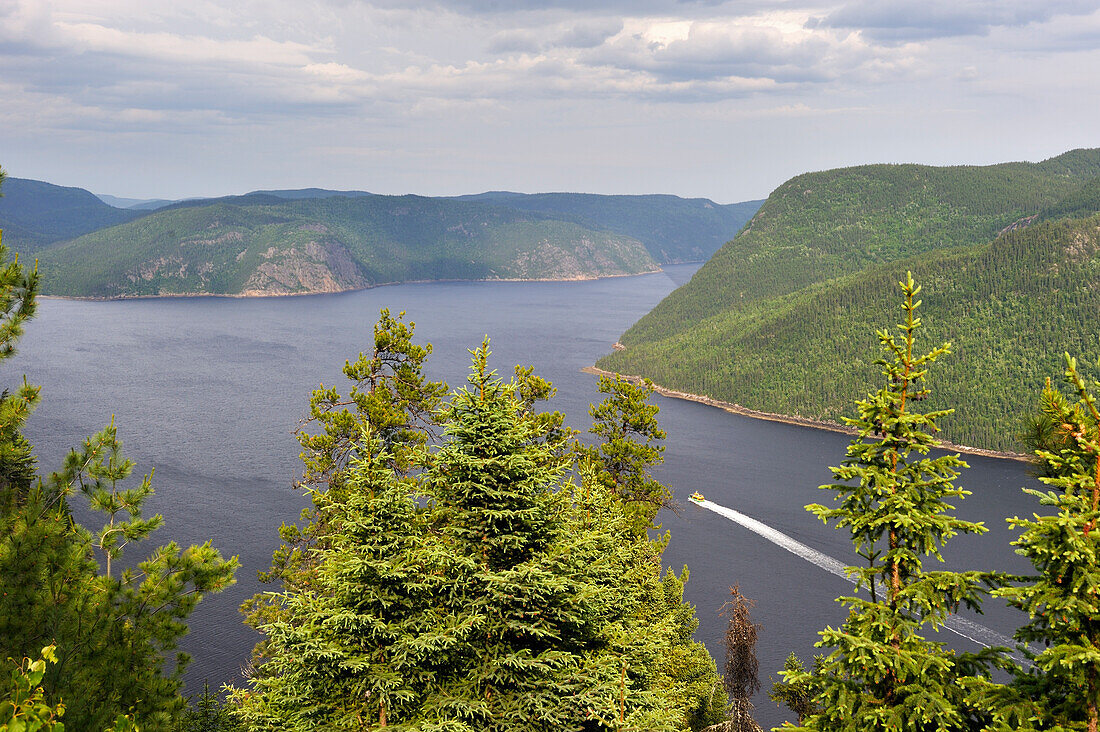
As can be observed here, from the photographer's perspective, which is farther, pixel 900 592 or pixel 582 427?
pixel 582 427

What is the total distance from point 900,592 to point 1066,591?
9.86ft

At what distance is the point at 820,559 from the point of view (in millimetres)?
104875

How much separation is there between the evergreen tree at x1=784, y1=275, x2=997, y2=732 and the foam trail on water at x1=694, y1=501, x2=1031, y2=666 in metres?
65.9

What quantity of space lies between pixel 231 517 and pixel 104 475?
95611 millimetres

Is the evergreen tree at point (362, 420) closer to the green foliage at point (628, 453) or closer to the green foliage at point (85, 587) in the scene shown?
the green foliage at point (628, 453)

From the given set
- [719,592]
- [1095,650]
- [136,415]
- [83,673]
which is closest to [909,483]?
[1095,650]

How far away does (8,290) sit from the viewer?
16.3m

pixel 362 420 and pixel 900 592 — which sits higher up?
pixel 900 592

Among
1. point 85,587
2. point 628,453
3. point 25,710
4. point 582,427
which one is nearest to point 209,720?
point 85,587

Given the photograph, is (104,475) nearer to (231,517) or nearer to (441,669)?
(441,669)

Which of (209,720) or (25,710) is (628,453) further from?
(25,710)

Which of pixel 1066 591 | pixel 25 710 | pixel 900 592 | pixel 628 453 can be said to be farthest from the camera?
pixel 628 453

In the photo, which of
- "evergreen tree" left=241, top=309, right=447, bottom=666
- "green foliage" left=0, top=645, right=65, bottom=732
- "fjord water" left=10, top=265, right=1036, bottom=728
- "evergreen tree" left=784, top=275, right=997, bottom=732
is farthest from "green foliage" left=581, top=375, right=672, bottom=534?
"green foliage" left=0, top=645, right=65, bottom=732

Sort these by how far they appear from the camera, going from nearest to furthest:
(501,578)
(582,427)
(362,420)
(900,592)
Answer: (900,592), (501,578), (362,420), (582,427)
